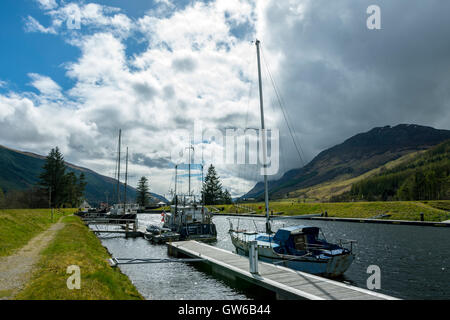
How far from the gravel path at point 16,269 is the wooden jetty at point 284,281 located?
13.0 meters

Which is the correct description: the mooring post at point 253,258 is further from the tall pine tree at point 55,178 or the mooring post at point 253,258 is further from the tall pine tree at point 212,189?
the tall pine tree at point 212,189

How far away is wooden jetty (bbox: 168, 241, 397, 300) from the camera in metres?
14.4

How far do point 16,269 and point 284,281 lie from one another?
1630 centimetres

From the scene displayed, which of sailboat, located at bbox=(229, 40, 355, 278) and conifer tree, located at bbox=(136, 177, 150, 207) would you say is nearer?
sailboat, located at bbox=(229, 40, 355, 278)

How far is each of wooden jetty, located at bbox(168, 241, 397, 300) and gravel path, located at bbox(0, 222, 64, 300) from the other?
1304cm

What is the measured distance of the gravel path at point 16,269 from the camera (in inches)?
528

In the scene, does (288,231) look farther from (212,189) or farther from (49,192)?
(212,189)

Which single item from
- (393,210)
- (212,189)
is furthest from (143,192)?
(393,210)

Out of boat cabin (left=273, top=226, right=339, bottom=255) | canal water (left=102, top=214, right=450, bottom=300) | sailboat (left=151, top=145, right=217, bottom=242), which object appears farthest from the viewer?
sailboat (left=151, top=145, right=217, bottom=242)

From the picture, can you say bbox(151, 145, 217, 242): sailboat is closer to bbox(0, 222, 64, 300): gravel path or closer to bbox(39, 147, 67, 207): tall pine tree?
bbox(0, 222, 64, 300): gravel path

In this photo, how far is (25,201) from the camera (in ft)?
340

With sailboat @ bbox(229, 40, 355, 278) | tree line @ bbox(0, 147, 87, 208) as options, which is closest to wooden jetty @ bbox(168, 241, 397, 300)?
sailboat @ bbox(229, 40, 355, 278)

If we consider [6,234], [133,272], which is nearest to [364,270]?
[133,272]
